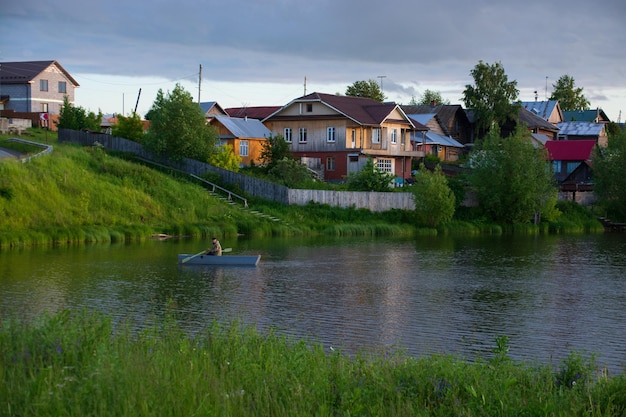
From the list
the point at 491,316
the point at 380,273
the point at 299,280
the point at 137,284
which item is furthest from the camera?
the point at 380,273

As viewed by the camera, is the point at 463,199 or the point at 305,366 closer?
the point at 305,366

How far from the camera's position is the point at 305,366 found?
14906 mm

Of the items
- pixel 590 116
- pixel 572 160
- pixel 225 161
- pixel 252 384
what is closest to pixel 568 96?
pixel 590 116

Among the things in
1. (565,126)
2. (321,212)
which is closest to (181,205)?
(321,212)

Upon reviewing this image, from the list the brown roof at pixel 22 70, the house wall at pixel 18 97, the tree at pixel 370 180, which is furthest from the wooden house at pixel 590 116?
the house wall at pixel 18 97

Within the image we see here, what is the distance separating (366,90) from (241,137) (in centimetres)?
4241

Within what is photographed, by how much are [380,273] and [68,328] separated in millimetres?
24911

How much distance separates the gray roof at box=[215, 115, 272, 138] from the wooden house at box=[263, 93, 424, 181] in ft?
6.71

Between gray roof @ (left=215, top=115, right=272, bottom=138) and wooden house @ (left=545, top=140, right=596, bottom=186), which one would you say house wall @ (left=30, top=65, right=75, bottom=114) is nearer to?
gray roof @ (left=215, top=115, right=272, bottom=138)

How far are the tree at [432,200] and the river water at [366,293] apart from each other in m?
13.7

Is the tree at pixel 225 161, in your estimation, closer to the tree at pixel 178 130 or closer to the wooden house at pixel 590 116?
the tree at pixel 178 130

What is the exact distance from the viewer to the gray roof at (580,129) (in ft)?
368

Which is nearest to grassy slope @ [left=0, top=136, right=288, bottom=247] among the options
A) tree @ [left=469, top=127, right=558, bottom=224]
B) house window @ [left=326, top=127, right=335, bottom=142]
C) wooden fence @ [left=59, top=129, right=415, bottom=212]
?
wooden fence @ [left=59, top=129, right=415, bottom=212]

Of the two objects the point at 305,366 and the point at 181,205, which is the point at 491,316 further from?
the point at 181,205
